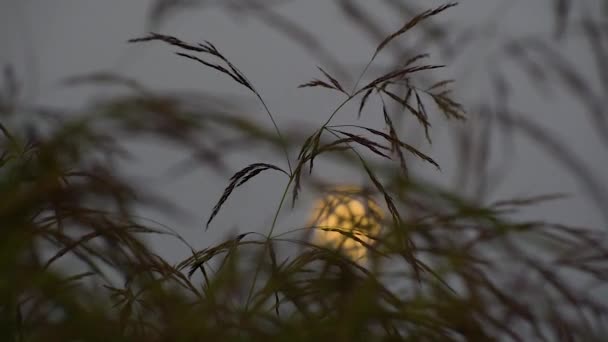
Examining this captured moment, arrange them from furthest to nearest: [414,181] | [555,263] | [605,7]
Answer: [605,7] < [555,263] < [414,181]

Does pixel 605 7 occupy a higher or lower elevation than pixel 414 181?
higher

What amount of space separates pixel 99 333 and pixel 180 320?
15 millimetres

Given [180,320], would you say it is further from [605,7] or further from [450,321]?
[605,7]

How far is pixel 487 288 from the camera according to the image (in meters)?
0.19

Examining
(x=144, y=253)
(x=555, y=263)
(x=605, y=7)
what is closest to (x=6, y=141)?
(x=144, y=253)

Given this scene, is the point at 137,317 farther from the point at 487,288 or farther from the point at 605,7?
the point at 605,7

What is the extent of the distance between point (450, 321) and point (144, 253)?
0.09m

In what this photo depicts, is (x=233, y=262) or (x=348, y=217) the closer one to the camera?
(x=233, y=262)

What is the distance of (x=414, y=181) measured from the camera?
0.13m

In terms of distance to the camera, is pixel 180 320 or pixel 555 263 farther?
pixel 555 263

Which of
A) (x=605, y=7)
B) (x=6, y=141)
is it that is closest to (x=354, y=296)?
(x=6, y=141)

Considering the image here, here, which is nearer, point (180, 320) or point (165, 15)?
point (180, 320)

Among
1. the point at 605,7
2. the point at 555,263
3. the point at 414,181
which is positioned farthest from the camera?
the point at 605,7

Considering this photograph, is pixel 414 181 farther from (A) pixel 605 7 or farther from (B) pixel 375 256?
(A) pixel 605 7
